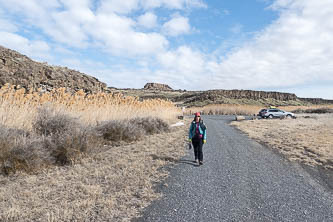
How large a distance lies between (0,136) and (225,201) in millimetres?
4937

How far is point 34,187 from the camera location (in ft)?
13.5

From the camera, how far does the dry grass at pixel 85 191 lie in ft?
10.8

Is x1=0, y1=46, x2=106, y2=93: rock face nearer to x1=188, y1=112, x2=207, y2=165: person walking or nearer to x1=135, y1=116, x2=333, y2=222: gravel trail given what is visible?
x1=188, y1=112, x2=207, y2=165: person walking

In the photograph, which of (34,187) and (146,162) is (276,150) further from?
(34,187)

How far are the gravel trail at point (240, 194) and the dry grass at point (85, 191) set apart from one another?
17.0 inches

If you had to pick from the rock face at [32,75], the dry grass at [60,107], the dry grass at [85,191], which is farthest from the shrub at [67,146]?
the rock face at [32,75]

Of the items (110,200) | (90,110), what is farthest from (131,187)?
(90,110)

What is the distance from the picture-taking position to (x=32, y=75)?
14.4 meters

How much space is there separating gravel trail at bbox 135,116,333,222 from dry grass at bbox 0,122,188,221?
17.0 inches

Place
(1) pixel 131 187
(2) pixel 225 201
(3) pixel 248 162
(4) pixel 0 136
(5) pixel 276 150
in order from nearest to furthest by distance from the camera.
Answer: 1. (2) pixel 225 201
2. (1) pixel 131 187
3. (4) pixel 0 136
4. (3) pixel 248 162
5. (5) pixel 276 150

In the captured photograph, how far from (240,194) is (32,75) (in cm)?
1487

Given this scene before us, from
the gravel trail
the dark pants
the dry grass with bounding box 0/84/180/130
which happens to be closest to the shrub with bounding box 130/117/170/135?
the dry grass with bounding box 0/84/180/130

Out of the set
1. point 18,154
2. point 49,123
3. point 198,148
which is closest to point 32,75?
point 49,123

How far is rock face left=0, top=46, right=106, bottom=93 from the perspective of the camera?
12.8 m
